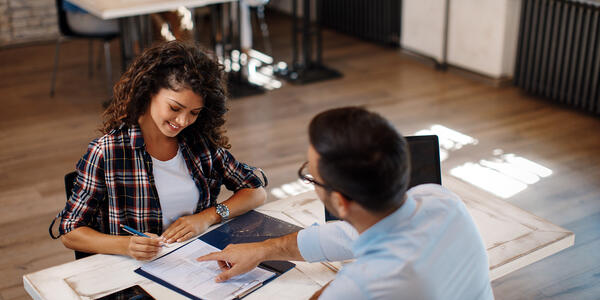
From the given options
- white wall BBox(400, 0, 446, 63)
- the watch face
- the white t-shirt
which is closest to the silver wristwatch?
the watch face

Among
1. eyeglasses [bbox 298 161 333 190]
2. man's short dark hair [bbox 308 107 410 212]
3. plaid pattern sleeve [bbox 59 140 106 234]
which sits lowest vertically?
plaid pattern sleeve [bbox 59 140 106 234]

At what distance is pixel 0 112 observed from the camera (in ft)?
15.8

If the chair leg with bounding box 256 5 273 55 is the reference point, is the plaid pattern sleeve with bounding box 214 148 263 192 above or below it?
above

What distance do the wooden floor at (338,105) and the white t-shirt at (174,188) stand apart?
824mm

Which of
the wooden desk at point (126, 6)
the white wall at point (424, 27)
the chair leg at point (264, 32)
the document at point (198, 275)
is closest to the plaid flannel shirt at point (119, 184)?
the document at point (198, 275)

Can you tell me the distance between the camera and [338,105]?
4.86 meters

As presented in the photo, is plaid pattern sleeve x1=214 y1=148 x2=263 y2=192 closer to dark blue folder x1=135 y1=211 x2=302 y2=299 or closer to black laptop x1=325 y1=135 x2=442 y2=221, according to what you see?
dark blue folder x1=135 y1=211 x2=302 y2=299

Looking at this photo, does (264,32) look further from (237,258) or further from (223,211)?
(237,258)

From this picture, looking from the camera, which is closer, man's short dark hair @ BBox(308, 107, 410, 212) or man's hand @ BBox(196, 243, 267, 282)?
man's short dark hair @ BBox(308, 107, 410, 212)

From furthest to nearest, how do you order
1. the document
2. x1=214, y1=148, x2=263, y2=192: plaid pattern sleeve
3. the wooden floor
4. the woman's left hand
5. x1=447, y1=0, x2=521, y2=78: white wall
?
x1=447, y1=0, x2=521, y2=78: white wall, the wooden floor, x1=214, y1=148, x2=263, y2=192: plaid pattern sleeve, the woman's left hand, the document

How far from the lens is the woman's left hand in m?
1.83

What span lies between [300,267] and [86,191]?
2.08 ft

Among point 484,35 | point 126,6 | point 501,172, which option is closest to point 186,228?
point 501,172

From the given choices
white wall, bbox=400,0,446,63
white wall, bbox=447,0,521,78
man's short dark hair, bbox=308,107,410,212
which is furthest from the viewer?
white wall, bbox=400,0,446,63
